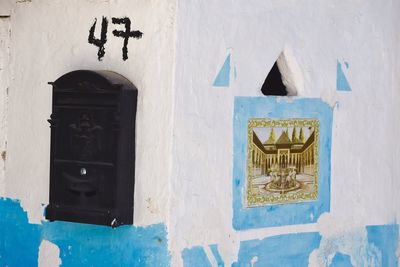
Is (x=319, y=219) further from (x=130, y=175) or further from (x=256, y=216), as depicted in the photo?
(x=130, y=175)

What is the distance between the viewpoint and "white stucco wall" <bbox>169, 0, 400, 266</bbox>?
538 centimetres

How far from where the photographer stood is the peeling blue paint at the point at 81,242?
17.6 ft

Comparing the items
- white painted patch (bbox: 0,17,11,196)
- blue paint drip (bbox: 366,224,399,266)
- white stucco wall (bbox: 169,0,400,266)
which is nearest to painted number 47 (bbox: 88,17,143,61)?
white stucco wall (bbox: 169,0,400,266)

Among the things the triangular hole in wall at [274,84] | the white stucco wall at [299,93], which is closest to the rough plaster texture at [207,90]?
the white stucco wall at [299,93]

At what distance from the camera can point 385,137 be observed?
6.62 meters

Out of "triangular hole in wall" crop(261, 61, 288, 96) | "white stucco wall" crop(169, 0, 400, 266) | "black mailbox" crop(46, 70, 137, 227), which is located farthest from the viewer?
"triangular hole in wall" crop(261, 61, 288, 96)

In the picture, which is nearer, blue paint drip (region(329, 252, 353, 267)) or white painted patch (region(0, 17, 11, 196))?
white painted patch (region(0, 17, 11, 196))

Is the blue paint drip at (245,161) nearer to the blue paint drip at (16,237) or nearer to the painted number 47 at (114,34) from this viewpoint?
the painted number 47 at (114,34)

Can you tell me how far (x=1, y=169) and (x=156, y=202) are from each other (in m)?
1.24

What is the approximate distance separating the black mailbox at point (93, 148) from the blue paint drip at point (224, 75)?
0.51m

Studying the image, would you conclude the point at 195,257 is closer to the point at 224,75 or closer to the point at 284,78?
the point at 224,75

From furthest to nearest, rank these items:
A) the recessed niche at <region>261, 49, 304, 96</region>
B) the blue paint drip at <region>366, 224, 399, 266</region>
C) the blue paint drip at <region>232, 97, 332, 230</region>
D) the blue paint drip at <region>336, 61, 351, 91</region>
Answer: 1. the blue paint drip at <region>366, 224, 399, 266</region>
2. the blue paint drip at <region>336, 61, 351, 91</region>
3. the recessed niche at <region>261, 49, 304, 96</region>
4. the blue paint drip at <region>232, 97, 332, 230</region>

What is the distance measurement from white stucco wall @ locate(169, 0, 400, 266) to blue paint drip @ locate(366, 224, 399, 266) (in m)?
0.06

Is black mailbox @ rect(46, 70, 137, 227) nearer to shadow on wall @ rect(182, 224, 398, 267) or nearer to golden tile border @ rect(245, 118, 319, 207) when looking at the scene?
shadow on wall @ rect(182, 224, 398, 267)
